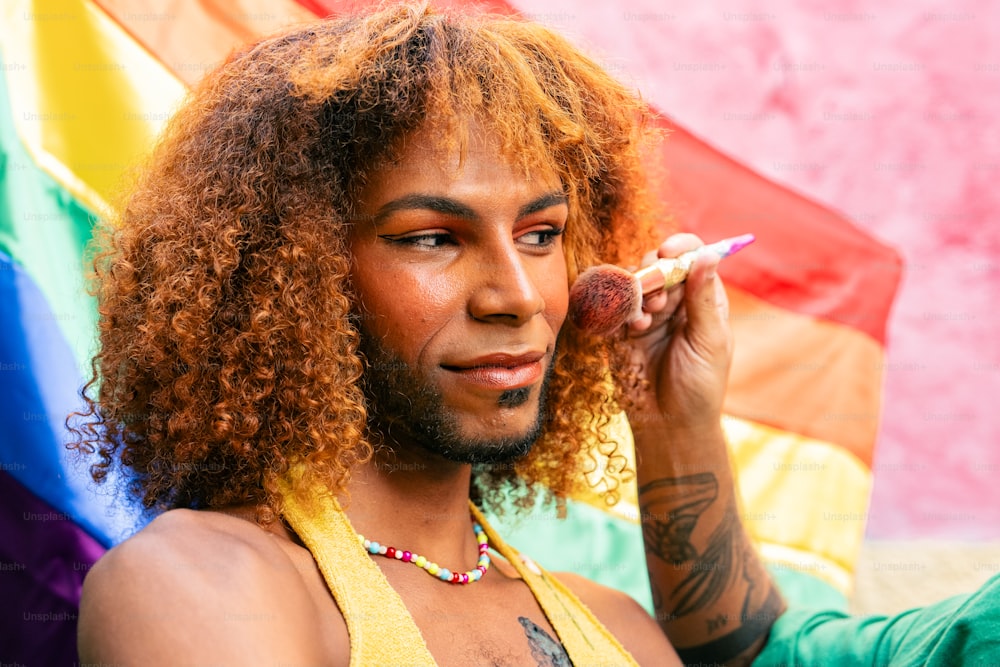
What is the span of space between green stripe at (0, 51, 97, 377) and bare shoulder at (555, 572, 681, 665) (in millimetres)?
1267

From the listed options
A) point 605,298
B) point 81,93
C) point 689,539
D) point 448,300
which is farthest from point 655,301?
point 81,93

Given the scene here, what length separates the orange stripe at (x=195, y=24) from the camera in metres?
2.98

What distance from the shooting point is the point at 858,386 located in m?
3.74

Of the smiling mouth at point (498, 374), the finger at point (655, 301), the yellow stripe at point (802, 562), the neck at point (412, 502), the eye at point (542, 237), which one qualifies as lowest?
the yellow stripe at point (802, 562)

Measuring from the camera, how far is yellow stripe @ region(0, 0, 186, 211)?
278 cm

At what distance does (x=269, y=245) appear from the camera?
1994mm

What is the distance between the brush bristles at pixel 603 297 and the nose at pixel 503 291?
0.23m

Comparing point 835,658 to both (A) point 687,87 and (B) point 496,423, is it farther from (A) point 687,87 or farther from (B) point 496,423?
(A) point 687,87

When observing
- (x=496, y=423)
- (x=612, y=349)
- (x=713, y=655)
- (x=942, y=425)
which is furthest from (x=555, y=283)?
(x=942, y=425)

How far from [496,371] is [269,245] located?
1.49 ft

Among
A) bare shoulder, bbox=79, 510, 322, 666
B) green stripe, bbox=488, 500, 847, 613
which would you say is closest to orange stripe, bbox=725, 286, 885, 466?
green stripe, bbox=488, 500, 847, 613

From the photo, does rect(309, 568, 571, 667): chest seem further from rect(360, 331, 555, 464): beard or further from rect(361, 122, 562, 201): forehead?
rect(361, 122, 562, 201): forehead

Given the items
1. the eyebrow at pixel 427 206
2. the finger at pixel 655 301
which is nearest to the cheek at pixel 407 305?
the eyebrow at pixel 427 206

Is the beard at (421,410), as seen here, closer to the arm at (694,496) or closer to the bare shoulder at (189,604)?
the bare shoulder at (189,604)
